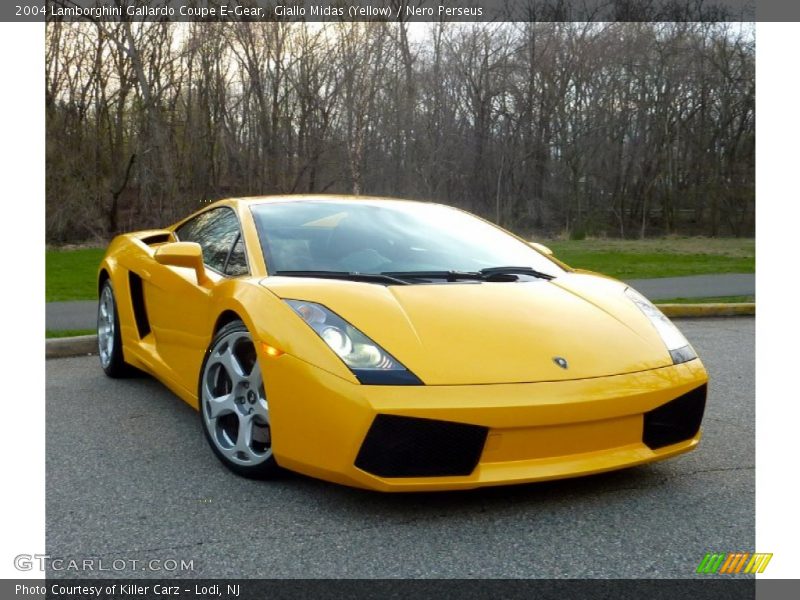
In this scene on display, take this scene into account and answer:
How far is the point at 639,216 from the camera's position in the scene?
23.8 m

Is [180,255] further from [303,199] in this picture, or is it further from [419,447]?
[419,447]

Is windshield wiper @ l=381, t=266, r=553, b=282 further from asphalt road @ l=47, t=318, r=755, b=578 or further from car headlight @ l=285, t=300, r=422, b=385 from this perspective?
asphalt road @ l=47, t=318, r=755, b=578

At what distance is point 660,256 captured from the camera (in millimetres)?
16562

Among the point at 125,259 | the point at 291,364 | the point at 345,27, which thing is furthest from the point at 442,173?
the point at 291,364

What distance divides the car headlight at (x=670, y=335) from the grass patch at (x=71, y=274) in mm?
7174

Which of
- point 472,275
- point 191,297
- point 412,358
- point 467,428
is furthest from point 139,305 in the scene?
point 467,428

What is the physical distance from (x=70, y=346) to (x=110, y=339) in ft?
3.98

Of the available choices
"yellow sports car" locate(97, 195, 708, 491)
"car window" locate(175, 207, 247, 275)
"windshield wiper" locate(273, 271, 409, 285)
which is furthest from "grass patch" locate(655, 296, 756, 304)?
"windshield wiper" locate(273, 271, 409, 285)

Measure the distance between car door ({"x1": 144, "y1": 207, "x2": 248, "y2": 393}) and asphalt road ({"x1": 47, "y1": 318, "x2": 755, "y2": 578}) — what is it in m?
0.46

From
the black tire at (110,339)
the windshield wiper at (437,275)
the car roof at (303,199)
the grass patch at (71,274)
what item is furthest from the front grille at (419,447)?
the grass patch at (71,274)

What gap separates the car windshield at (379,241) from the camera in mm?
3656

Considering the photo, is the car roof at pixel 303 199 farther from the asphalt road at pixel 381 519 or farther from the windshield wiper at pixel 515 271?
the asphalt road at pixel 381 519

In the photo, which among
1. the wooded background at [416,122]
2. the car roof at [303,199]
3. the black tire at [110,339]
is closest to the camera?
the car roof at [303,199]

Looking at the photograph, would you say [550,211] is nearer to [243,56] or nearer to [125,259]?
[243,56]
